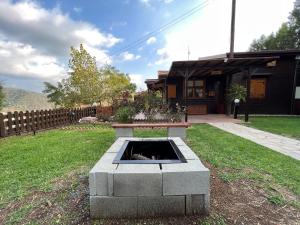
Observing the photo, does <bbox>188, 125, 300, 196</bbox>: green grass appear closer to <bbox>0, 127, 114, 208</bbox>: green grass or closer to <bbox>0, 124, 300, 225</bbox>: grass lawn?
<bbox>0, 124, 300, 225</bbox>: grass lawn

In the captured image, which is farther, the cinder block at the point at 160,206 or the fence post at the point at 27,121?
the fence post at the point at 27,121

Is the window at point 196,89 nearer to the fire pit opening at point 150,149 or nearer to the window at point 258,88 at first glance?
the window at point 258,88

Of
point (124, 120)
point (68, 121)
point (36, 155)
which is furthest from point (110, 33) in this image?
point (36, 155)

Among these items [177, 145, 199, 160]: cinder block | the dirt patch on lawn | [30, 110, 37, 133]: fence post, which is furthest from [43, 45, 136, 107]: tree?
the dirt patch on lawn

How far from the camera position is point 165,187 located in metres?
2.16

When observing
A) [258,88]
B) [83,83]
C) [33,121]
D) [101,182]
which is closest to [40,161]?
[101,182]

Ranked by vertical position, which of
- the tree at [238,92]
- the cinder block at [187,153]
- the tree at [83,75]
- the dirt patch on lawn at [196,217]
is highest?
the tree at [83,75]

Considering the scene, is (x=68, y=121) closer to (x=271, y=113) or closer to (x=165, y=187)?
(x=165, y=187)

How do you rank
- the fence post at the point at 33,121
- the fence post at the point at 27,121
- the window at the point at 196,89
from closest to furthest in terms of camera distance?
the fence post at the point at 27,121 → the fence post at the point at 33,121 → the window at the point at 196,89

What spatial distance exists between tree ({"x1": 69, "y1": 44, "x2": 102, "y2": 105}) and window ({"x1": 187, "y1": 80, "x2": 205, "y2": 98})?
6762 mm

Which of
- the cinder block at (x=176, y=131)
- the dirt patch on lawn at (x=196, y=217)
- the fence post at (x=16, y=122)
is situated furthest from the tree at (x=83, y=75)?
the dirt patch on lawn at (x=196, y=217)

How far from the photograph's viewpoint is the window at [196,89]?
13750mm

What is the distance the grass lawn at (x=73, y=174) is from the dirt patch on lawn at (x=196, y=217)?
0.04ft

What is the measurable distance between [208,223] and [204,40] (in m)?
21.3
